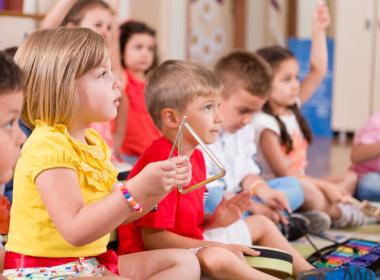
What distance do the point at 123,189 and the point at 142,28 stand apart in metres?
1.96

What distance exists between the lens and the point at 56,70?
128cm

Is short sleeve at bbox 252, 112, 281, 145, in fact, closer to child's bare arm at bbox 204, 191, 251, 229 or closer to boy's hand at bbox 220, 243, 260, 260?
child's bare arm at bbox 204, 191, 251, 229

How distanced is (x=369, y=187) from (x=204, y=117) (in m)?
1.16

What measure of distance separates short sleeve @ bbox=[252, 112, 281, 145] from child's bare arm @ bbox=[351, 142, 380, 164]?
400 millimetres

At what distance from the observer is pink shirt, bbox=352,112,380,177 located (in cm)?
266

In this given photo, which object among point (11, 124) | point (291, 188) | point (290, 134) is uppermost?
point (11, 124)

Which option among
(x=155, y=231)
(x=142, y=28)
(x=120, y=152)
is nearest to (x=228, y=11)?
(x=142, y=28)

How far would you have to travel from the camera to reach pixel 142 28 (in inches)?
120

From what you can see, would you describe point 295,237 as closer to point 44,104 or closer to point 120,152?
point 120,152

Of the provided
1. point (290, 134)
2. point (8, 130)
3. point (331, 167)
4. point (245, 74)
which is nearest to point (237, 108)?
point (245, 74)

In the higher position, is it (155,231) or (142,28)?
(142,28)

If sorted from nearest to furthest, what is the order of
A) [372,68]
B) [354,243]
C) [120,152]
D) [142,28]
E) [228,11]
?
[354,243], [120,152], [142,28], [372,68], [228,11]

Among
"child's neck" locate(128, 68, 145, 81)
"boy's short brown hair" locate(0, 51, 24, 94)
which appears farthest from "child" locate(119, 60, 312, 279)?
"child's neck" locate(128, 68, 145, 81)

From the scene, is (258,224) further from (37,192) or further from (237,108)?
(37,192)
